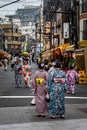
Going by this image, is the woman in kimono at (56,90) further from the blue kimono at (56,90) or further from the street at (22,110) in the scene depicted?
the street at (22,110)

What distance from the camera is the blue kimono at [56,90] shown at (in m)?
14.8

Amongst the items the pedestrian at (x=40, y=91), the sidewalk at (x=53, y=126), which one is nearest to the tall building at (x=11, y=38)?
the pedestrian at (x=40, y=91)

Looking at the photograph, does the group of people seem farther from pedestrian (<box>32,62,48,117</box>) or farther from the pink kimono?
the pink kimono

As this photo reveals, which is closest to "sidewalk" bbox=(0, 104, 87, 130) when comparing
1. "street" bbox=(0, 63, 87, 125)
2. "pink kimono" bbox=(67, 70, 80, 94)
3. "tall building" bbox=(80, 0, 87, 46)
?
"street" bbox=(0, 63, 87, 125)

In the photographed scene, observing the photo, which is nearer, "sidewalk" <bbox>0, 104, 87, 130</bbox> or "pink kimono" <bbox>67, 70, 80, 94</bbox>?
"sidewalk" <bbox>0, 104, 87, 130</bbox>

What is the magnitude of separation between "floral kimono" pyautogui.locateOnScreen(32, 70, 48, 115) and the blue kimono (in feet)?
0.92

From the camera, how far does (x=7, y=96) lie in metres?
23.1

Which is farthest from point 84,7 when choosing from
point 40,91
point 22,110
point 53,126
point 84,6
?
point 53,126

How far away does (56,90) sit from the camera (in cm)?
1488

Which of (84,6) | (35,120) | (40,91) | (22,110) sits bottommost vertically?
(22,110)

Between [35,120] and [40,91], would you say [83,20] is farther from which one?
[35,120]

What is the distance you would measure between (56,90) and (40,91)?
60 centimetres

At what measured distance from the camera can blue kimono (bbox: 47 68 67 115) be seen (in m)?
14.8

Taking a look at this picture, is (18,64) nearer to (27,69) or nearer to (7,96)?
(27,69)
